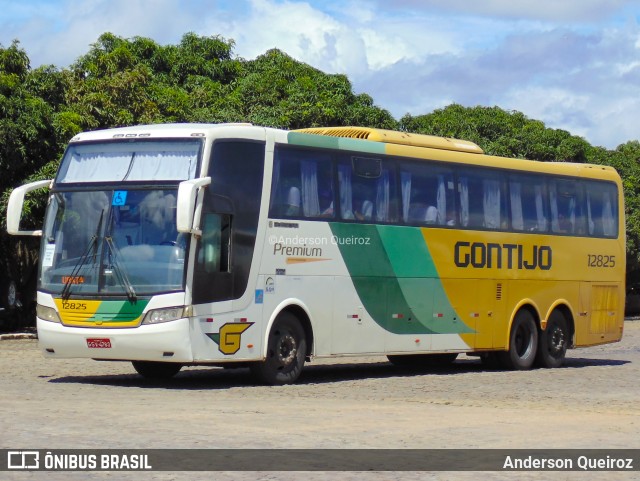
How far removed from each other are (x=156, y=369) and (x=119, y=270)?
285 centimetres

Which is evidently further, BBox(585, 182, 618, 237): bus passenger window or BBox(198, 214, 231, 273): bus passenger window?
BBox(585, 182, 618, 237): bus passenger window

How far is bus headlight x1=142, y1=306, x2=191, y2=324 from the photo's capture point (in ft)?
55.7

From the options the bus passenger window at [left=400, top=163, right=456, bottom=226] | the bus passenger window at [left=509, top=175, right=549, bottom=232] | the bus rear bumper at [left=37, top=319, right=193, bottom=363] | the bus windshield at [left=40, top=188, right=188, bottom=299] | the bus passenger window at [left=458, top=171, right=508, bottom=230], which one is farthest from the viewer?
the bus passenger window at [left=509, top=175, right=549, bottom=232]

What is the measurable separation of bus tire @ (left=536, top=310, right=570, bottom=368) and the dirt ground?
1390 millimetres

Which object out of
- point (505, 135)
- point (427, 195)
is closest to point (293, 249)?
point (427, 195)

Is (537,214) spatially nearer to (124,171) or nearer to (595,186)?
(595,186)

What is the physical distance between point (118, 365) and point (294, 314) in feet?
16.5

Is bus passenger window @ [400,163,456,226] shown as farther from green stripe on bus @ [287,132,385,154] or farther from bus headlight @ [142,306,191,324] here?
bus headlight @ [142,306,191,324]

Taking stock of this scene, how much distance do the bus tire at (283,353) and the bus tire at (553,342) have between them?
6911 mm

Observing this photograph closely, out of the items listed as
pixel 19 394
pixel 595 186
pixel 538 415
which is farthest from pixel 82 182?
pixel 595 186

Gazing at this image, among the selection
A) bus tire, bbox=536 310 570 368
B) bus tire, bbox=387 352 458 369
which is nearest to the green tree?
bus tire, bbox=536 310 570 368

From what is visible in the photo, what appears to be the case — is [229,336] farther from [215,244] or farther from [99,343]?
[99,343]

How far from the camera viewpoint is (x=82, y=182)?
59.0ft

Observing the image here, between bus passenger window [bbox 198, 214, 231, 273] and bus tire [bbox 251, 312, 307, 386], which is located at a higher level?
bus passenger window [bbox 198, 214, 231, 273]
